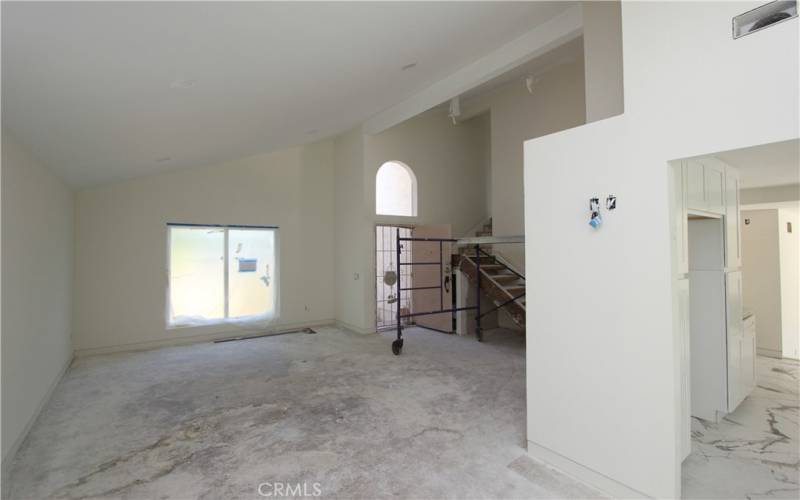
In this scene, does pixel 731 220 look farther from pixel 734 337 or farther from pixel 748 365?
pixel 748 365

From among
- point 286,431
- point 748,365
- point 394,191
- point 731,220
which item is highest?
point 394,191

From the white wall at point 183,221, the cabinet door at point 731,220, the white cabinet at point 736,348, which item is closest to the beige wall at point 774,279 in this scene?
the white cabinet at point 736,348

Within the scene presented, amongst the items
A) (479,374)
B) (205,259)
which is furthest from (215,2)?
(205,259)

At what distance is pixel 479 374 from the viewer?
399 cm

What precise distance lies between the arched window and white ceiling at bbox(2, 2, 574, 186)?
2.98 meters

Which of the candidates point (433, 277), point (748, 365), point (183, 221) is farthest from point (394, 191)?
point (748, 365)

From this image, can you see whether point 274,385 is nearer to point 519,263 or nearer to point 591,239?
point 591,239

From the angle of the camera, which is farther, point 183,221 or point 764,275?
point 183,221

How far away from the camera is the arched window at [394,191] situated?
7023 mm

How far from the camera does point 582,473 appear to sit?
2.07 meters

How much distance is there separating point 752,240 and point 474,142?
15.9 feet

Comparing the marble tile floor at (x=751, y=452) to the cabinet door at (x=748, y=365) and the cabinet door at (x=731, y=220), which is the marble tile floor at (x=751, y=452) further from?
the cabinet door at (x=731, y=220)

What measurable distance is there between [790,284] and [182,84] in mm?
6392

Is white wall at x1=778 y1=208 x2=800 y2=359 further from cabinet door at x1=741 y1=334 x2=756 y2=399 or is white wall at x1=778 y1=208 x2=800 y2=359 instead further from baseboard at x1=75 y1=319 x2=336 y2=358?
baseboard at x1=75 y1=319 x2=336 y2=358
